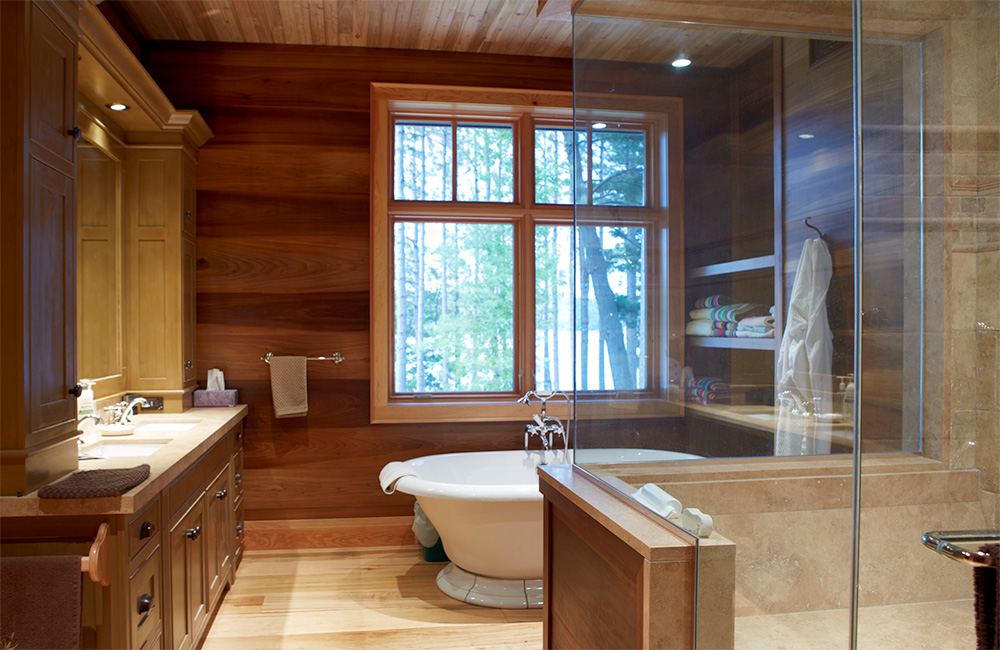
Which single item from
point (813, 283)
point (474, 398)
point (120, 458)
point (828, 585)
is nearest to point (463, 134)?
point (474, 398)

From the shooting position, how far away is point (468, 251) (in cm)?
399

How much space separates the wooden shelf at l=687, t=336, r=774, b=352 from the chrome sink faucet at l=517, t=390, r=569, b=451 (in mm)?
2358

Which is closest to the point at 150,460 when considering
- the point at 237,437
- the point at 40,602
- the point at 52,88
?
the point at 40,602

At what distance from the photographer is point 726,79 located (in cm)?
133

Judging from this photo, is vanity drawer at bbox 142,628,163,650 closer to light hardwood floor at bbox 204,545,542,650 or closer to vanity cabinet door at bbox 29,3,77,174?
light hardwood floor at bbox 204,545,542,650

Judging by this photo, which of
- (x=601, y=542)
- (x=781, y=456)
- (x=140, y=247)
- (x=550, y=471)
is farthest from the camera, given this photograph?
(x=140, y=247)

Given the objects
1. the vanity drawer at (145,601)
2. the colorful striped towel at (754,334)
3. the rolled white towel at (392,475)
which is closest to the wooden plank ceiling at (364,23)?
the rolled white towel at (392,475)

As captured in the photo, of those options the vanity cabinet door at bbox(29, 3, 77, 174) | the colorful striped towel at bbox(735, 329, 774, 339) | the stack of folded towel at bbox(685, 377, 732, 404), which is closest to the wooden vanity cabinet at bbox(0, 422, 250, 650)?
the vanity cabinet door at bbox(29, 3, 77, 174)

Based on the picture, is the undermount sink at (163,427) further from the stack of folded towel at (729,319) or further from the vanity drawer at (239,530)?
the stack of folded towel at (729,319)

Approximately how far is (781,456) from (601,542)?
0.48 m

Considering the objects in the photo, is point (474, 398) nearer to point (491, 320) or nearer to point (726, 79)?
point (491, 320)

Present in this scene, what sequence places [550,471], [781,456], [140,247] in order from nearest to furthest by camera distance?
1. [781,456]
2. [550,471]
3. [140,247]

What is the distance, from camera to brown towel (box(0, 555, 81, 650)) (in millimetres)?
1659

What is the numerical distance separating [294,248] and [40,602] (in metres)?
2.34
